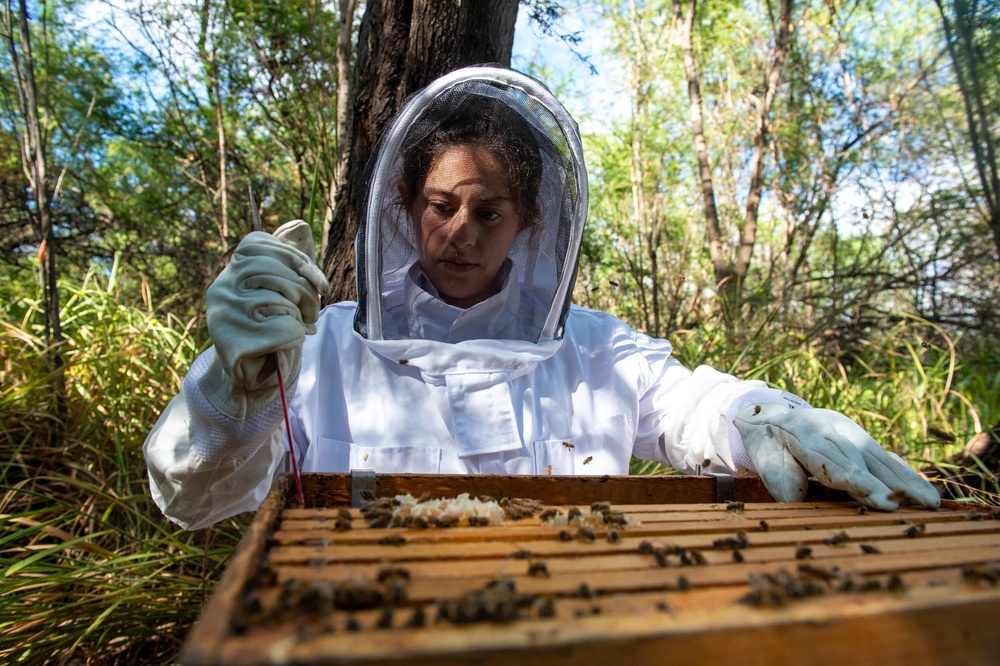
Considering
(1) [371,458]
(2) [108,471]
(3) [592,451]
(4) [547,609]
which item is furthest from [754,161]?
(4) [547,609]

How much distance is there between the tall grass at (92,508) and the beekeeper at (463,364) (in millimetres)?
814

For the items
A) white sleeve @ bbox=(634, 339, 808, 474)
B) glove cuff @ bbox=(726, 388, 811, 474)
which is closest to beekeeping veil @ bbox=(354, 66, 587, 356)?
white sleeve @ bbox=(634, 339, 808, 474)

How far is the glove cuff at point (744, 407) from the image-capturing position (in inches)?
82.7

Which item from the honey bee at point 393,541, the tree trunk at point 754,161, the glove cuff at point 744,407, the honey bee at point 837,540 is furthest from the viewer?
the tree trunk at point 754,161

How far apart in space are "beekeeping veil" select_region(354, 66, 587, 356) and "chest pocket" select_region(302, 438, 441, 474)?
346 millimetres

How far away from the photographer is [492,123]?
254cm

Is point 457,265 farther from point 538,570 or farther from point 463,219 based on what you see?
point 538,570

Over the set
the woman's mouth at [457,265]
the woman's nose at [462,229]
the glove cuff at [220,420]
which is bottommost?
the glove cuff at [220,420]

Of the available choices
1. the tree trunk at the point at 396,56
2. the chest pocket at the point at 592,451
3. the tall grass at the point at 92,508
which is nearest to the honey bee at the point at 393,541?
the chest pocket at the point at 592,451

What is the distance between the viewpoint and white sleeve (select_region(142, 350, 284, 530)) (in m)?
1.76

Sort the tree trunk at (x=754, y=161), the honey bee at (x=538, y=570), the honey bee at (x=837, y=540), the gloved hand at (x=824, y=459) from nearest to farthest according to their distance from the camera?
the honey bee at (x=538, y=570) → the honey bee at (x=837, y=540) → the gloved hand at (x=824, y=459) → the tree trunk at (x=754, y=161)

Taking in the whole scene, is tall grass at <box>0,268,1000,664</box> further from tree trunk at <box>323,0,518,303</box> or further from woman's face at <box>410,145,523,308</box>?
woman's face at <box>410,145,523,308</box>

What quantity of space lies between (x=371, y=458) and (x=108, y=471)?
1.98 metres

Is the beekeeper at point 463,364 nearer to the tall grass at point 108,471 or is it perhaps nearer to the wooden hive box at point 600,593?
the wooden hive box at point 600,593
